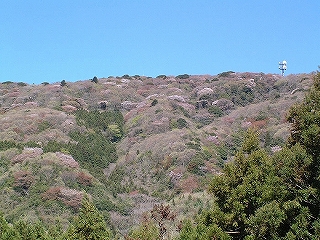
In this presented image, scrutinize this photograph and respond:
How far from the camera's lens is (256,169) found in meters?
13.0

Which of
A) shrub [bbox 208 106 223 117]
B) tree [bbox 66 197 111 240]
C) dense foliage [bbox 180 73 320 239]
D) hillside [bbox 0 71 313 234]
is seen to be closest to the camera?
dense foliage [bbox 180 73 320 239]

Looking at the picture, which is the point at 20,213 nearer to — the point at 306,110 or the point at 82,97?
the point at 306,110

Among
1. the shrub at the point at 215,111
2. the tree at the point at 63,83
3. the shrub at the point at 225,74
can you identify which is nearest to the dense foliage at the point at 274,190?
the shrub at the point at 215,111

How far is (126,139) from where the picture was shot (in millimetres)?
58625

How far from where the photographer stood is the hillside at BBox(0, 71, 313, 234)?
39.1 m

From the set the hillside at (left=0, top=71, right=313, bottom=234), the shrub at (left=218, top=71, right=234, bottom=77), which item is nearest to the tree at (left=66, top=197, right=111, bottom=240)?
the hillside at (left=0, top=71, right=313, bottom=234)

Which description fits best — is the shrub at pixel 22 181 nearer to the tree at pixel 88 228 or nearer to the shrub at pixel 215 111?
the tree at pixel 88 228

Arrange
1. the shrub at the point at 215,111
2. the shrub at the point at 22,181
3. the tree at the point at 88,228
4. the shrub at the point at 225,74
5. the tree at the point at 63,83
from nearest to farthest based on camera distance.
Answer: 1. the tree at the point at 88,228
2. the shrub at the point at 22,181
3. the shrub at the point at 215,111
4. the tree at the point at 63,83
5. the shrub at the point at 225,74

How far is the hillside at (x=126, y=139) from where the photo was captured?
1538 inches

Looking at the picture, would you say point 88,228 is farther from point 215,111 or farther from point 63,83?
point 63,83

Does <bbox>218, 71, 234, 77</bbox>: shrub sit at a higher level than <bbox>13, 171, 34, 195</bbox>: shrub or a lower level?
higher

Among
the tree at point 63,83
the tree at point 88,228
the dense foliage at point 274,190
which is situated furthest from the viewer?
the tree at point 63,83

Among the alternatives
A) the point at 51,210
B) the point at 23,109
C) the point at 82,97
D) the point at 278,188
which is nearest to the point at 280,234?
the point at 278,188

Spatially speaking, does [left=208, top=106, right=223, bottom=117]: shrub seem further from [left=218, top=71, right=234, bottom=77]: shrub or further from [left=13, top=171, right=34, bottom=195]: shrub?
[left=13, top=171, right=34, bottom=195]: shrub
